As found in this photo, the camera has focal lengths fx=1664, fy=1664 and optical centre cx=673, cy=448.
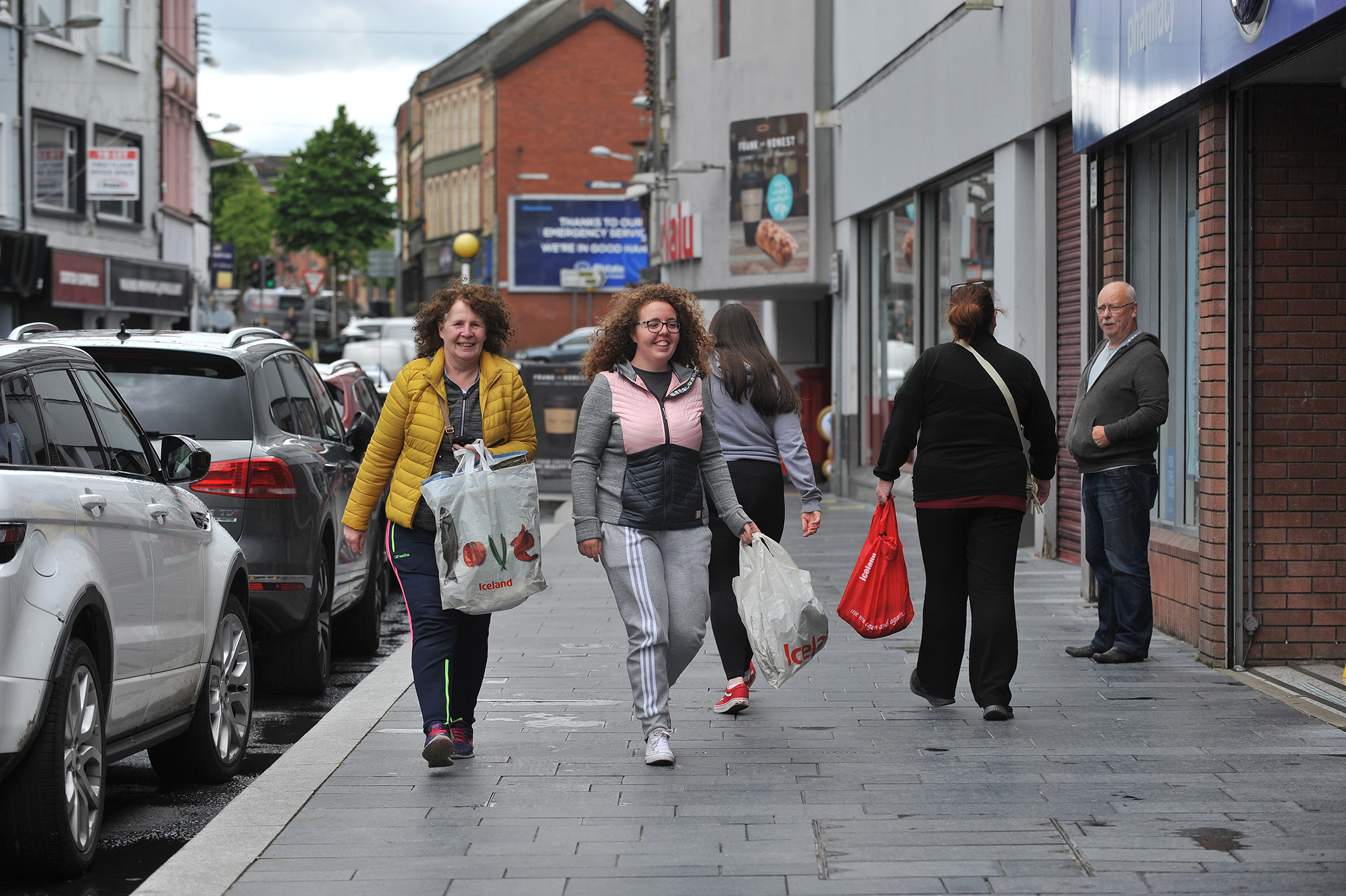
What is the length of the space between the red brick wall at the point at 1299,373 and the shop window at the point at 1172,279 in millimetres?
929

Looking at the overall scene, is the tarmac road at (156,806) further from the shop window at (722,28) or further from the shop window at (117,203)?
the shop window at (117,203)

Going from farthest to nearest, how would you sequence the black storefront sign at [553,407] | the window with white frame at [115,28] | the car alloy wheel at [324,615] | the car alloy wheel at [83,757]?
the window with white frame at [115,28] < the black storefront sign at [553,407] < the car alloy wheel at [324,615] < the car alloy wheel at [83,757]

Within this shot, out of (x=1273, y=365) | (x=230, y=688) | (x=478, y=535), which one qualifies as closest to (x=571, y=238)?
(x=1273, y=365)

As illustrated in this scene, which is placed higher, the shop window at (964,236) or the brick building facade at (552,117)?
the brick building facade at (552,117)

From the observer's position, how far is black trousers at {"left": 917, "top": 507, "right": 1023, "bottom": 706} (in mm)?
6914

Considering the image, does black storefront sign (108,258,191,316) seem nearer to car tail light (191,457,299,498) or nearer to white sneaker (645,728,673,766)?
car tail light (191,457,299,498)

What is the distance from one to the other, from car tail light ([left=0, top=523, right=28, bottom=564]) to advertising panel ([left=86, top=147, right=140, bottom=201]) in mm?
30757

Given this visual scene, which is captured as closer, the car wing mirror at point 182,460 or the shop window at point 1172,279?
the car wing mirror at point 182,460

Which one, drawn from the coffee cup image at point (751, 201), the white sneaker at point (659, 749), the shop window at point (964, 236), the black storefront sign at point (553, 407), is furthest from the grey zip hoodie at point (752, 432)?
the coffee cup image at point (751, 201)

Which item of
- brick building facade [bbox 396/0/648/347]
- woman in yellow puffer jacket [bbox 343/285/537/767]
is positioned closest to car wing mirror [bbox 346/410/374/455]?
Result: woman in yellow puffer jacket [bbox 343/285/537/767]

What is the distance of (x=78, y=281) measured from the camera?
33.8 m

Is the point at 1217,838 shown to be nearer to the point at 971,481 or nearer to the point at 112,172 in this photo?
the point at 971,481

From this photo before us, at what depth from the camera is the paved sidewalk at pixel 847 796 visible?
15.2 ft

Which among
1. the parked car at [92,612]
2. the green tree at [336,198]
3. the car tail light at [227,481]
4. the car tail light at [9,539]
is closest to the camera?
→ the car tail light at [9,539]
